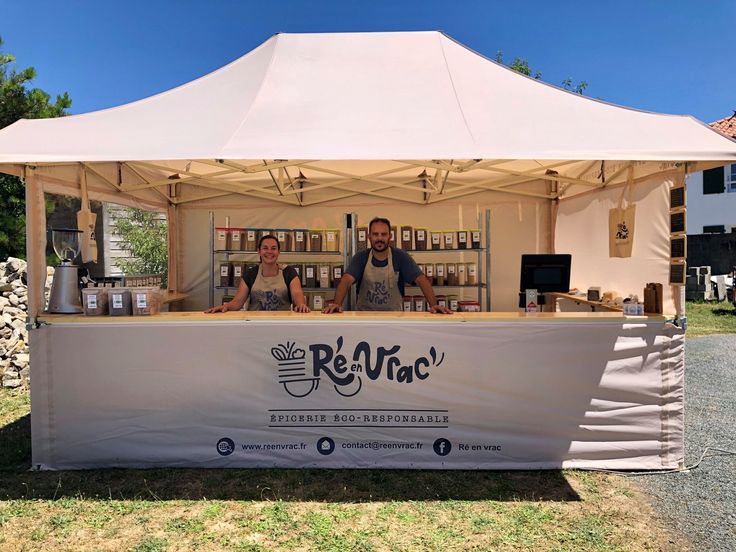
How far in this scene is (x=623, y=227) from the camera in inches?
139

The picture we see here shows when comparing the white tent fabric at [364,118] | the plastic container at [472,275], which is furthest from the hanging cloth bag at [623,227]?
the plastic container at [472,275]

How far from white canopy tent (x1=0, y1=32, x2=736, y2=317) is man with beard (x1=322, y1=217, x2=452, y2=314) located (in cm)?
73

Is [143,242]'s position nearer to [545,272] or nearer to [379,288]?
[379,288]

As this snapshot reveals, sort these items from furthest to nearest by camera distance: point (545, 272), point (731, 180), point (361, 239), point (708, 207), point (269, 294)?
point (708, 207), point (731, 180), point (361, 239), point (545, 272), point (269, 294)

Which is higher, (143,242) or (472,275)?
(143,242)

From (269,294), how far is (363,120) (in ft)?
5.49

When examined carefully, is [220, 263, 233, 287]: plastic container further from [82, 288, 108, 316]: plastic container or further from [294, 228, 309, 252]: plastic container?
[82, 288, 108, 316]: plastic container

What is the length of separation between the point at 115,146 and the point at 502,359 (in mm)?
2848

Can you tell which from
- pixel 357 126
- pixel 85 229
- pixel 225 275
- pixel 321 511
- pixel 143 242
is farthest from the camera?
pixel 143 242

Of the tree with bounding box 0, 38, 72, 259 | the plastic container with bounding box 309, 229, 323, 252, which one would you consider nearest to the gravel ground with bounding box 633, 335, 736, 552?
the plastic container with bounding box 309, 229, 323, 252

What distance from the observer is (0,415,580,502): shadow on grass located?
281 cm

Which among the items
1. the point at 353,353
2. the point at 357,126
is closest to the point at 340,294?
the point at 353,353

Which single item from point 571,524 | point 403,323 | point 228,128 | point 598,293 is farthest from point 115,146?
point 598,293

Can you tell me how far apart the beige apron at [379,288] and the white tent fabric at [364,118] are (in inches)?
52.7
